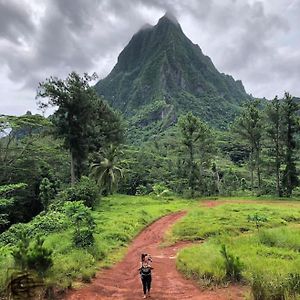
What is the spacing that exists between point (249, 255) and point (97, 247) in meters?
7.53

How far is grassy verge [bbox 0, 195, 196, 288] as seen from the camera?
1420cm

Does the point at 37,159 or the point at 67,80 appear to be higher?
the point at 67,80

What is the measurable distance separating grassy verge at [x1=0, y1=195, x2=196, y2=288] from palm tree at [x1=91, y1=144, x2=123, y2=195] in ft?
37.6

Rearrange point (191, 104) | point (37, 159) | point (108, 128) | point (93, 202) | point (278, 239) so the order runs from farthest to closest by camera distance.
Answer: point (191, 104), point (108, 128), point (37, 159), point (93, 202), point (278, 239)

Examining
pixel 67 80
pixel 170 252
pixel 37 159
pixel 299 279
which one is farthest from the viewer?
pixel 37 159

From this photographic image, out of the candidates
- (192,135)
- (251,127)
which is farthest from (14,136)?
(251,127)

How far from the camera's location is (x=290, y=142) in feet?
164

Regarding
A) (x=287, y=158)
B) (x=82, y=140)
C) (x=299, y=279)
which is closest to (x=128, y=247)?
→ (x=299, y=279)

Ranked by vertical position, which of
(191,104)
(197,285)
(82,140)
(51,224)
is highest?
(191,104)

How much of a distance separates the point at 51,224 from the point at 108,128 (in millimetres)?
34688

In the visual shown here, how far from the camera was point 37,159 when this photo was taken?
48.7 meters

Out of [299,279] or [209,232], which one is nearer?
[299,279]

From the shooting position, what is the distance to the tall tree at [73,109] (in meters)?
43.6

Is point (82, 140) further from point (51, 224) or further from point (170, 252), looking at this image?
point (170, 252)
